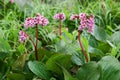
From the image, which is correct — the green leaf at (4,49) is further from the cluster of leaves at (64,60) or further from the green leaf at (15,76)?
the green leaf at (15,76)

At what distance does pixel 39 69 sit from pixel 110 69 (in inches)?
14.1

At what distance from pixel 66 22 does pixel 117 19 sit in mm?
499

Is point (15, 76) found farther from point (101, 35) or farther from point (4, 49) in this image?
point (101, 35)

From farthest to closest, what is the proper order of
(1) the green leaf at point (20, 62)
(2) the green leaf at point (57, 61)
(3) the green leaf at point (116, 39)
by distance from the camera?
(3) the green leaf at point (116, 39) < (1) the green leaf at point (20, 62) < (2) the green leaf at point (57, 61)

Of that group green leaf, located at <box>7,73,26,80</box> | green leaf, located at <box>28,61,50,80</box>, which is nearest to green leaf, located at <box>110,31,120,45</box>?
green leaf, located at <box>28,61,50,80</box>

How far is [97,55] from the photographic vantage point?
1711 millimetres

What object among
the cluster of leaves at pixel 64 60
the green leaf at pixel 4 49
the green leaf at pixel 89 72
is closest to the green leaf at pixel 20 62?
the cluster of leaves at pixel 64 60

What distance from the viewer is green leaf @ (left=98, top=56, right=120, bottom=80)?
1.51m

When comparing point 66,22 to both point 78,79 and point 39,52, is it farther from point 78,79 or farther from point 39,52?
point 78,79

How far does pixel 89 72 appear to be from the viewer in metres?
1.49

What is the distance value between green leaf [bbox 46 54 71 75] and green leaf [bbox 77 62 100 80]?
0.35 ft

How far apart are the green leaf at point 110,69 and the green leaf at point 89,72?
0.07 metres

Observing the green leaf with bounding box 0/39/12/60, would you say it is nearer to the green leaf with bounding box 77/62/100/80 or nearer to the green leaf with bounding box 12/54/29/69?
the green leaf with bounding box 12/54/29/69

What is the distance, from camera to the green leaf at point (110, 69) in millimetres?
1510
